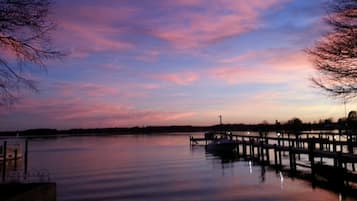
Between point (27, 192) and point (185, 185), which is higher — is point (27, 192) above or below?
above

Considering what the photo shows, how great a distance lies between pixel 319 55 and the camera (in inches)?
811

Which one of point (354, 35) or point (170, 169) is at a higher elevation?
point (354, 35)

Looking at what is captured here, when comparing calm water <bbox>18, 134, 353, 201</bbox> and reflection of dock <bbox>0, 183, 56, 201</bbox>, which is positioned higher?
reflection of dock <bbox>0, 183, 56, 201</bbox>

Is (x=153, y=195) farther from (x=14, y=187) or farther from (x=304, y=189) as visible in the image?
(x=14, y=187)

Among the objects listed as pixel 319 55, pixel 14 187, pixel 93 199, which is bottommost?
pixel 93 199

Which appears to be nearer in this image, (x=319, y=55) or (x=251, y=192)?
(x=319, y=55)

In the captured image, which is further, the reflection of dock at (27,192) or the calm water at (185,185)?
the calm water at (185,185)

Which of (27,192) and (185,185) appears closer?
(27,192)

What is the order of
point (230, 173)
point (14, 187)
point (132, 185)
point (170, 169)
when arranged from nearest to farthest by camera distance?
→ point (14, 187), point (132, 185), point (230, 173), point (170, 169)

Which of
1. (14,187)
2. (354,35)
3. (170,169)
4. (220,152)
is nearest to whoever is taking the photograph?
(354,35)

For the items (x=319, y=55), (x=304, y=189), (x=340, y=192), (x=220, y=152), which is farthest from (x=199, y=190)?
(x=220, y=152)

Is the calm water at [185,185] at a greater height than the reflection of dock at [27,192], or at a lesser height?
lesser

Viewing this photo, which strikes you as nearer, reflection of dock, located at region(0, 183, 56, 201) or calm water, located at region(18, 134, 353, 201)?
reflection of dock, located at region(0, 183, 56, 201)

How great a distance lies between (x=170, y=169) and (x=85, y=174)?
10.9 metres
